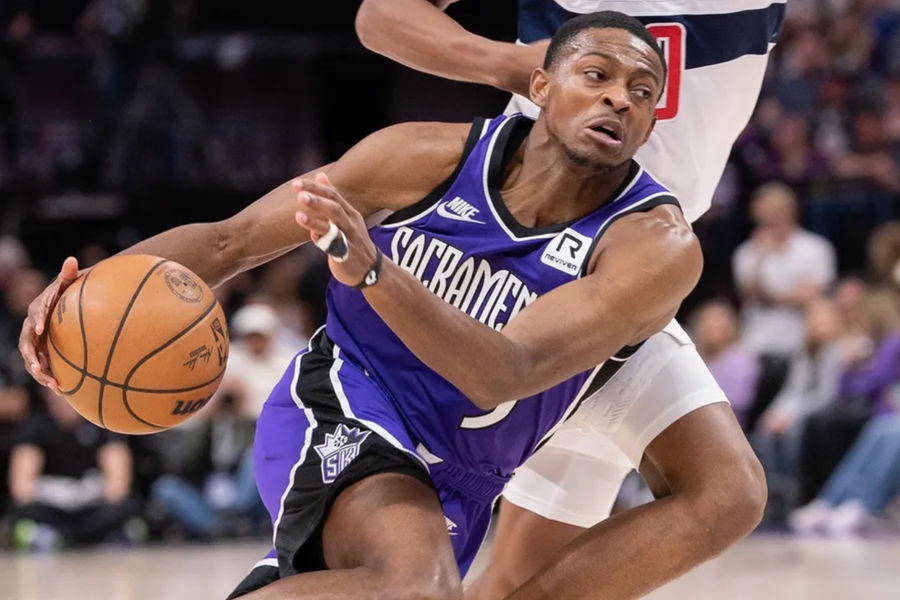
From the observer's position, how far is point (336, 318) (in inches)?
177

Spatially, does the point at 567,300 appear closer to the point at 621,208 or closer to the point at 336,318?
the point at 621,208

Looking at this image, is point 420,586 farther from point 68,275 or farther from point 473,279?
point 68,275

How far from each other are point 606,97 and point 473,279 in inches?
25.5

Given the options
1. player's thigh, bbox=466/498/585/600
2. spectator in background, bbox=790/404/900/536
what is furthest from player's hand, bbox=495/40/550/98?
spectator in background, bbox=790/404/900/536

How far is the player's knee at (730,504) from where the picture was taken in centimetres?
440

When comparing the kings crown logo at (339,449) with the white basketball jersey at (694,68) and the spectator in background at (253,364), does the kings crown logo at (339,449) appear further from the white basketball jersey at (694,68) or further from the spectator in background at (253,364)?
the spectator in background at (253,364)

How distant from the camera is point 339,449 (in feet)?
13.5

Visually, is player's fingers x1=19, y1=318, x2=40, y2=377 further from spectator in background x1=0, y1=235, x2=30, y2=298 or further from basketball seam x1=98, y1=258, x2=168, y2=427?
spectator in background x1=0, y1=235, x2=30, y2=298

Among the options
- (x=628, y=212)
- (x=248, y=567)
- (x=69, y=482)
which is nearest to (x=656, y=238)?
(x=628, y=212)

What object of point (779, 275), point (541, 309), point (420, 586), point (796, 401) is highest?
point (541, 309)

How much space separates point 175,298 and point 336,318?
564 millimetres

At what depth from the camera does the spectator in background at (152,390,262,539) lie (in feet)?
34.7

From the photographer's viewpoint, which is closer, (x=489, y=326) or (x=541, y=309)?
(x=541, y=309)

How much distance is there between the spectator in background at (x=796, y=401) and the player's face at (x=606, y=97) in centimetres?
650
